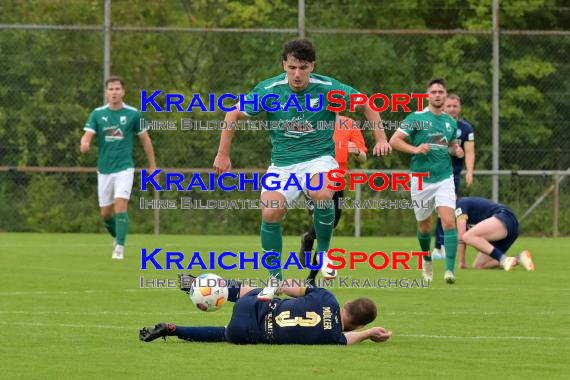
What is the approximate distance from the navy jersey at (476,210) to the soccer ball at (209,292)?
8.56m

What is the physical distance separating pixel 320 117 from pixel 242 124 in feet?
46.2

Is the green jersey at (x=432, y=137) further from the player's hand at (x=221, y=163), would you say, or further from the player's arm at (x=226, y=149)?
the player's hand at (x=221, y=163)

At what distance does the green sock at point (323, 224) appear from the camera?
12.2m

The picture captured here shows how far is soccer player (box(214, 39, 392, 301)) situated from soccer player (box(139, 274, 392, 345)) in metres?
2.04

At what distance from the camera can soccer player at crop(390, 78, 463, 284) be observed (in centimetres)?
1534

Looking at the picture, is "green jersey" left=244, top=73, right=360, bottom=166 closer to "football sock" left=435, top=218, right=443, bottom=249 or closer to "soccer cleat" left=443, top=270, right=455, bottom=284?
"soccer cleat" left=443, top=270, right=455, bottom=284

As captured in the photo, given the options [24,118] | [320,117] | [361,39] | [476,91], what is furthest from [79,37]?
[320,117]

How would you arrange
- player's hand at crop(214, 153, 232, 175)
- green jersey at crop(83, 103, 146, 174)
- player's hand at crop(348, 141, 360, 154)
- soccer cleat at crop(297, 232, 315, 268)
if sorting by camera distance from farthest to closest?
1. green jersey at crop(83, 103, 146, 174)
2. player's hand at crop(348, 141, 360, 154)
3. soccer cleat at crop(297, 232, 315, 268)
4. player's hand at crop(214, 153, 232, 175)

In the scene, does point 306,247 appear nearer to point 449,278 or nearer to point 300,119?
point 449,278

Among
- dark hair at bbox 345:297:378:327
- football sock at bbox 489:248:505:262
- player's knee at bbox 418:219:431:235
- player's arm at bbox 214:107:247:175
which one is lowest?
football sock at bbox 489:248:505:262

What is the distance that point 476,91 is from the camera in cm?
2648

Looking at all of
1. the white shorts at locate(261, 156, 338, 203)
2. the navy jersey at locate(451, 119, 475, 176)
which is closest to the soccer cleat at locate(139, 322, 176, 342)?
the white shorts at locate(261, 156, 338, 203)

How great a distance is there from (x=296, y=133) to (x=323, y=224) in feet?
3.26

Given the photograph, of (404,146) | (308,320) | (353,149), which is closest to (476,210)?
(404,146)
